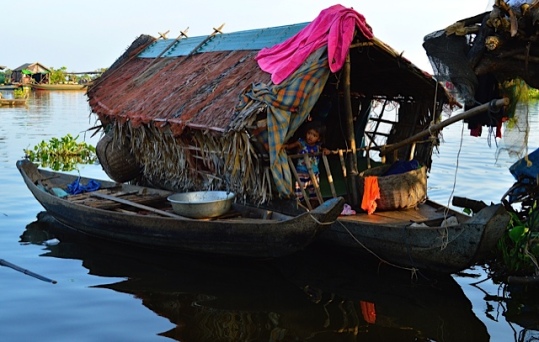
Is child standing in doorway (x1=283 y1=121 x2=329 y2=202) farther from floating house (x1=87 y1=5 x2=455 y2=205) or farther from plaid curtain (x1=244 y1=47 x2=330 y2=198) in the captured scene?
plaid curtain (x1=244 y1=47 x2=330 y2=198)

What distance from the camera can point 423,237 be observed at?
5543 millimetres

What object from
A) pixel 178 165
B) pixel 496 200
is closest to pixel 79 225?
pixel 178 165

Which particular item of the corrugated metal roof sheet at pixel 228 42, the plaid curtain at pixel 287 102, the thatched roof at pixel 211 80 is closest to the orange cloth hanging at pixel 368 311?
the plaid curtain at pixel 287 102

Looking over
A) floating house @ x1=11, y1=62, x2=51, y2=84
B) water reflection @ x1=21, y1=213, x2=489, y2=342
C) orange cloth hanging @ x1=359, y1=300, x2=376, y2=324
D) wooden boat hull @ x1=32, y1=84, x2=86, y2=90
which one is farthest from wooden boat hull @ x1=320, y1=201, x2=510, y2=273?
floating house @ x1=11, y1=62, x2=51, y2=84

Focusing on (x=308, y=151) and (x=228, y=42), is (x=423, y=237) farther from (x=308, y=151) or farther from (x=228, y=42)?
(x=228, y=42)

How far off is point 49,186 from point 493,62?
6357mm

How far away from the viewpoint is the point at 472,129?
6.83 meters

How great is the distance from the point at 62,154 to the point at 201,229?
9012 millimetres

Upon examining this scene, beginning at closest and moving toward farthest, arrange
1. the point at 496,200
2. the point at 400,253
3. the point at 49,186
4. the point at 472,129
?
the point at 400,253 → the point at 472,129 → the point at 49,186 → the point at 496,200

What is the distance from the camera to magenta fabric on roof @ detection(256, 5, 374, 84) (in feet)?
20.1

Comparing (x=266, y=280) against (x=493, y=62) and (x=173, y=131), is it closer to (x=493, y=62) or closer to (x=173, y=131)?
(x=173, y=131)

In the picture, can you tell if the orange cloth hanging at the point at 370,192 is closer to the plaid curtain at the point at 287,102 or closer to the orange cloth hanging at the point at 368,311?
the plaid curtain at the point at 287,102

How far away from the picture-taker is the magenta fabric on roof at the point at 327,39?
613cm

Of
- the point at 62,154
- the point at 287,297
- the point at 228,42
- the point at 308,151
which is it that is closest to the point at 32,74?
the point at 62,154
